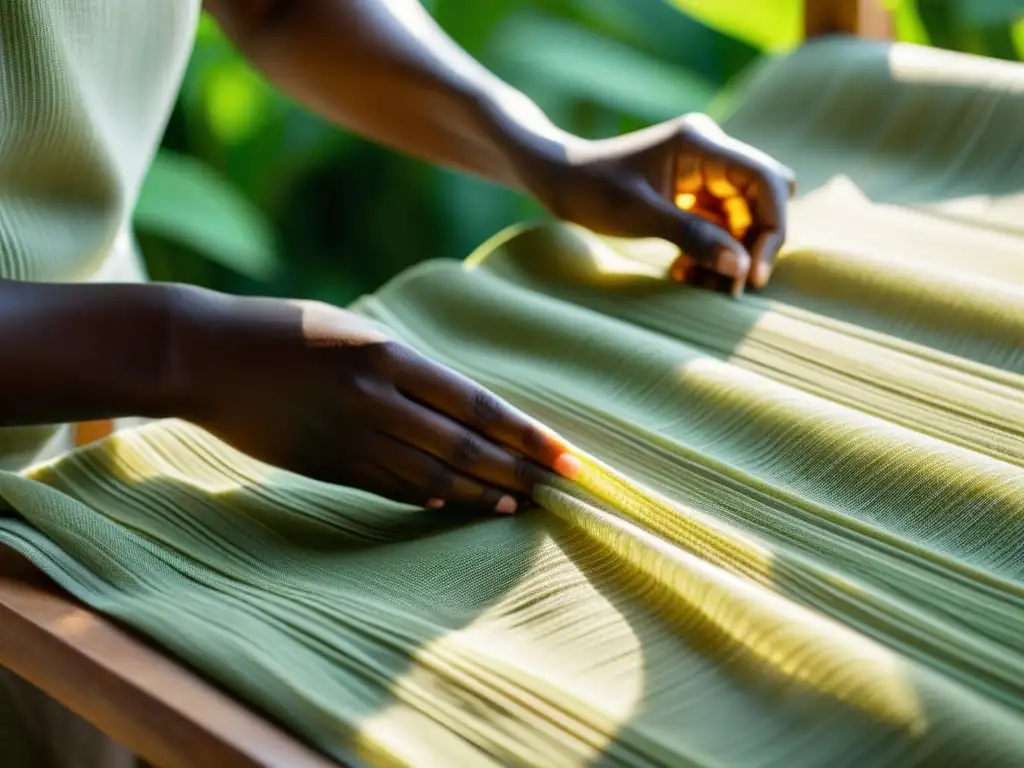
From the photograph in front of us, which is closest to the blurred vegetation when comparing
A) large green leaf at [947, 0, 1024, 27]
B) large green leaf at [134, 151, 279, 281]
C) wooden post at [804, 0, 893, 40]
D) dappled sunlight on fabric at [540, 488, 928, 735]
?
large green leaf at [134, 151, 279, 281]

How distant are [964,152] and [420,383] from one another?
0.50 metres

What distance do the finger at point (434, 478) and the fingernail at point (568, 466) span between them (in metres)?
0.03

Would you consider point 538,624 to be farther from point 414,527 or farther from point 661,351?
point 661,351

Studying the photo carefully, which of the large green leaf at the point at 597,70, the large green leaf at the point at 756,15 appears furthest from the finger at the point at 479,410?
the large green leaf at the point at 597,70

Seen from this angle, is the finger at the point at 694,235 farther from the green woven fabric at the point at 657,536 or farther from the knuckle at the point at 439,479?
the knuckle at the point at 439,479

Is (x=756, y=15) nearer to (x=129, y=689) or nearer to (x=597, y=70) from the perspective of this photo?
(x=597, y=70)

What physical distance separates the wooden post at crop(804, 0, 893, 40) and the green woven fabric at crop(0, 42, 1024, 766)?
0.25m

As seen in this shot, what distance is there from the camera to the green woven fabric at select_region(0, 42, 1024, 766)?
1.44 ft

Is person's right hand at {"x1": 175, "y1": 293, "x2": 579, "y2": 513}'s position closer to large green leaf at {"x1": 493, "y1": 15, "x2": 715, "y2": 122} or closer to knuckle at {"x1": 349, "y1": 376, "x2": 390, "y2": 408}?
knuckle at {"x1": 349, "y1": 376, "x2": 390, "y2": 408}

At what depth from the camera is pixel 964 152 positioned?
34.6 inches

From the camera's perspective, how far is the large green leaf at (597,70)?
1475 millimetres

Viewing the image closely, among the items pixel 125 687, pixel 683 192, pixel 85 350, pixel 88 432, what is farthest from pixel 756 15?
pixel 125 687

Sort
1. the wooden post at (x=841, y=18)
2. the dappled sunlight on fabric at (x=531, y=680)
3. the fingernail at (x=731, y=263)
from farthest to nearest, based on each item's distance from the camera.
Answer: the wooden post at (x=841, y=18) < the fingernail at (x=731, y=263) < the dappled sunlight on fabric at (x=531, y=680)

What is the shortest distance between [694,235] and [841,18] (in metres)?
0.37
